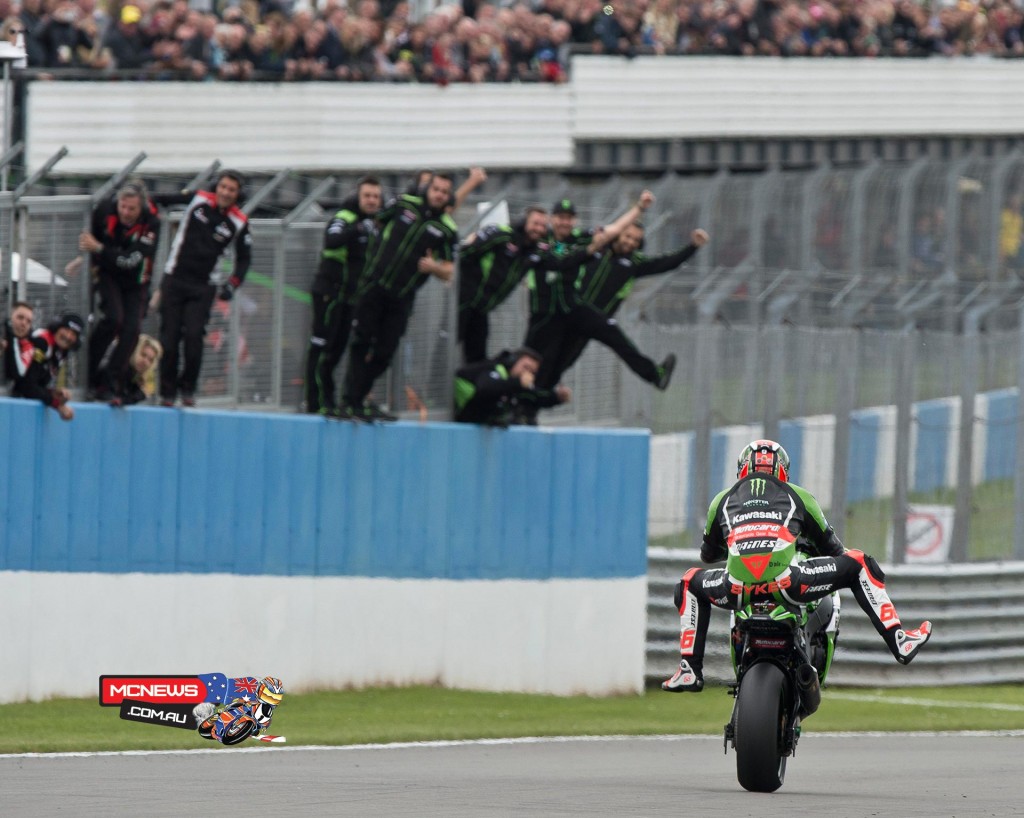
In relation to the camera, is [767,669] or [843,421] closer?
[767,669]

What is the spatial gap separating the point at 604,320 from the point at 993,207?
1013 cm

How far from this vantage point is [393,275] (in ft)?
54.5

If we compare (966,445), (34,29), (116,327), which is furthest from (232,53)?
(966,445)

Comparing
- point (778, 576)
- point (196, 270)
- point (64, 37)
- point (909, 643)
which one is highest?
point (64, 37)

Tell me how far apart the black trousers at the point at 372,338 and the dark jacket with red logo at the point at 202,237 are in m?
1.32

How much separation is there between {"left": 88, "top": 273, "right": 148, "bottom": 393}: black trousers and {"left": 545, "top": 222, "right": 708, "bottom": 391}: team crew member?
Answer: 11.9 feet

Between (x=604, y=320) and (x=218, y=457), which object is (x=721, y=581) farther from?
(x=604, y=320)

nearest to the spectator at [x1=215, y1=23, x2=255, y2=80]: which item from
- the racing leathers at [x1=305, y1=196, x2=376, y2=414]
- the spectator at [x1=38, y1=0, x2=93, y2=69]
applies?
the spectator at [x1=38, y1=0, x2=93, y2=69]

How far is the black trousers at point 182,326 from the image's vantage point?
1564 centimetres

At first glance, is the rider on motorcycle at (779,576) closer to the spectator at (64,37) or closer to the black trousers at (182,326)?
the black trousers at (182,326)

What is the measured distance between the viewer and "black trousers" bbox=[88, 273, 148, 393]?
1542 centimetres

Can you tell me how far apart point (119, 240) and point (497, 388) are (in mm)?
3264

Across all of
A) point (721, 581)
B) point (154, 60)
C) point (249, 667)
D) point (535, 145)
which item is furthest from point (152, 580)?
point (535, 145)

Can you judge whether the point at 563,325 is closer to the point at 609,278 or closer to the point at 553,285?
the point at 553,285
